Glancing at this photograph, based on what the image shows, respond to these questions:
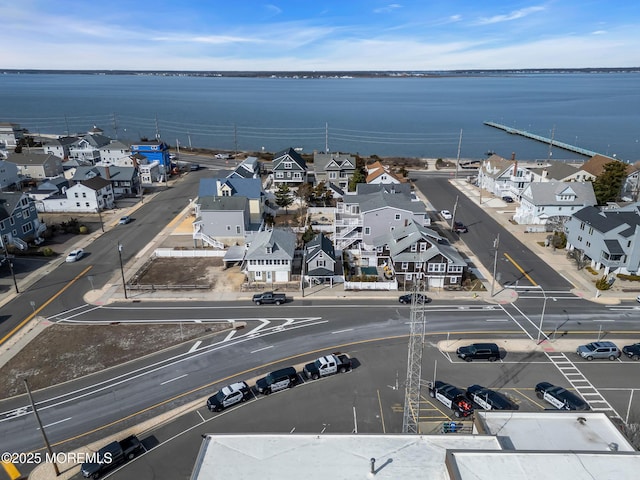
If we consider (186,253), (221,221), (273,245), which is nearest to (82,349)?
(186,253)

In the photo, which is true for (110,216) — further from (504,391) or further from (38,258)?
(504,391)

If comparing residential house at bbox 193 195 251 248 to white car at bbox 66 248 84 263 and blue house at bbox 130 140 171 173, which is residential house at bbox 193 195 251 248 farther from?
blue house at bbox 130 140 171 173

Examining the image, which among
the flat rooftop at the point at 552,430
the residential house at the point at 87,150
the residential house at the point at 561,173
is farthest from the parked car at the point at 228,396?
the residential house at the point at 87,150

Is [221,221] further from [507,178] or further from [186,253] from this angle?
[507,178]

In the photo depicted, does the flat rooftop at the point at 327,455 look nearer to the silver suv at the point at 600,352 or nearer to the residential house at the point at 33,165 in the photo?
the silver suv at the point at 600,352

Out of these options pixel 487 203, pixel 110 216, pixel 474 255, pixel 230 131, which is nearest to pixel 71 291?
pixel 110 216

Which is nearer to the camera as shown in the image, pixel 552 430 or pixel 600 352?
pixel 552 430
